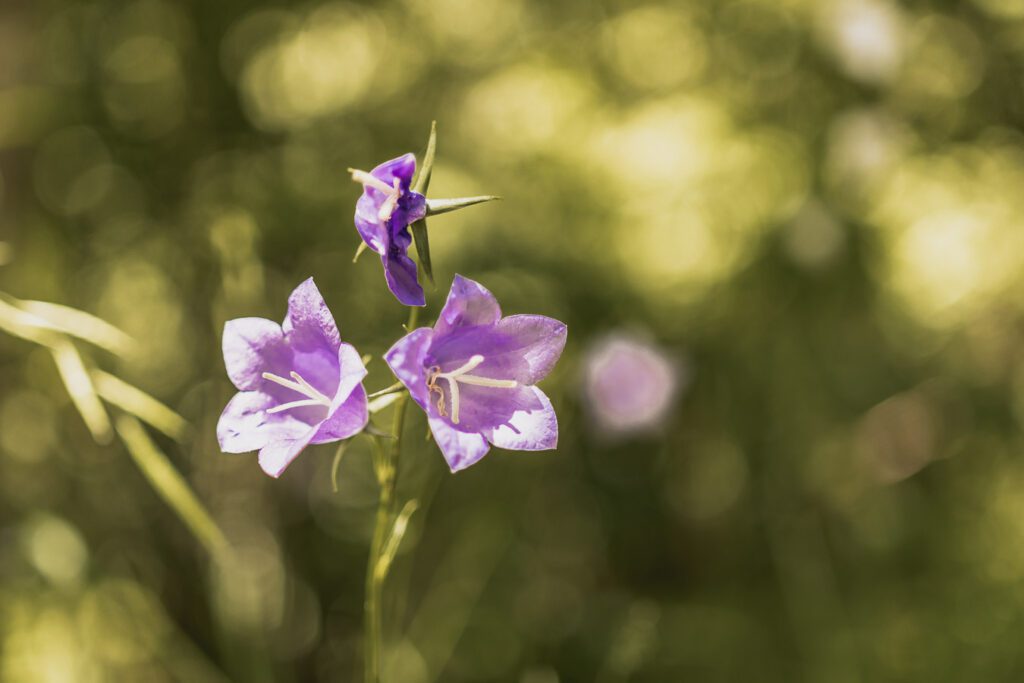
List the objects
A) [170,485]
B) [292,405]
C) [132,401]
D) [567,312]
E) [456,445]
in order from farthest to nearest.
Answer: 1. [567,312]
2. [132,401]
3. [170,485]
4. [292,405]
5. [456,445]

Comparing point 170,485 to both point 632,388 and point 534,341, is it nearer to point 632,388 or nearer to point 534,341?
point 534,341

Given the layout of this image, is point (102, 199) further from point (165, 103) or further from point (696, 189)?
point (696, 189)

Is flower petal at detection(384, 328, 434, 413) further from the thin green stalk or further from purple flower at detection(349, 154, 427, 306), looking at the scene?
the thin green stalk

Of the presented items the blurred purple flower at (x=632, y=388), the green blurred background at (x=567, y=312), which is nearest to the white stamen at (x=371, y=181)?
the green blurred background at (x=567, y=312)

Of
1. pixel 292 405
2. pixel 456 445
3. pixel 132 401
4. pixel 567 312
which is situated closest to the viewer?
pixel 456 445

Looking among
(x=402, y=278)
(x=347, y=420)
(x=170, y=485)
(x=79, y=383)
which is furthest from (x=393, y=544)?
(x=79, y=383)

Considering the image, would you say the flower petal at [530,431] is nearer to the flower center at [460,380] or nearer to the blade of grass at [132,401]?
the flower center at [460,380]

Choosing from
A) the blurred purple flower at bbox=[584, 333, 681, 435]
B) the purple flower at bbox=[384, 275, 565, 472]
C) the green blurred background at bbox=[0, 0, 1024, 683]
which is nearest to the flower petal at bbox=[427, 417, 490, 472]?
the purple flower at bbox=[384, 275, 565, 472]
